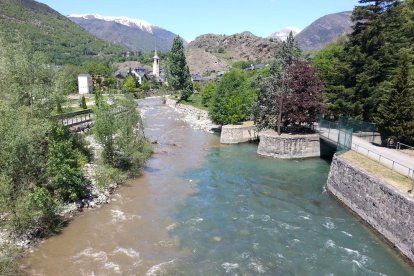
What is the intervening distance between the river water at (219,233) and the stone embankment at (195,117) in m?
23.6

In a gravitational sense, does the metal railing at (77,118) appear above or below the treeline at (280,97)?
below

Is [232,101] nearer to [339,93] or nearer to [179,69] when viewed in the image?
[339,93]

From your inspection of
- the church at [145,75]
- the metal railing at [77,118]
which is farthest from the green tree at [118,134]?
the church at [145,75]

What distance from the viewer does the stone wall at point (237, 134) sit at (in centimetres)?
4522

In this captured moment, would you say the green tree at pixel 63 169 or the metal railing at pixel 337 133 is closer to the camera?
the green tree at pixel 63 169

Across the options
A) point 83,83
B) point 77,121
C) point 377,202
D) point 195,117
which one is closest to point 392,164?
point 377,202

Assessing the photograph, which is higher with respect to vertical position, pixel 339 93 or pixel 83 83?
pixel 83 83

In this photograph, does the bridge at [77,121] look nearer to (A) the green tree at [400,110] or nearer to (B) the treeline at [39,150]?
(B) the treeline at [39,150]

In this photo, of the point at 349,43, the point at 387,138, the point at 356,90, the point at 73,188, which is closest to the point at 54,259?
the point at 73,188

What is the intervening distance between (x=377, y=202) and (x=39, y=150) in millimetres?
20976

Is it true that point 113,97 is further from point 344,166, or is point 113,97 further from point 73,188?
point 344,166

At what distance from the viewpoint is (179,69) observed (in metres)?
91.6

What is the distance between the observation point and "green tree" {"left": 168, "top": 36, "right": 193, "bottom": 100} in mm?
90375

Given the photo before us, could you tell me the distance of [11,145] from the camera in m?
20.6
